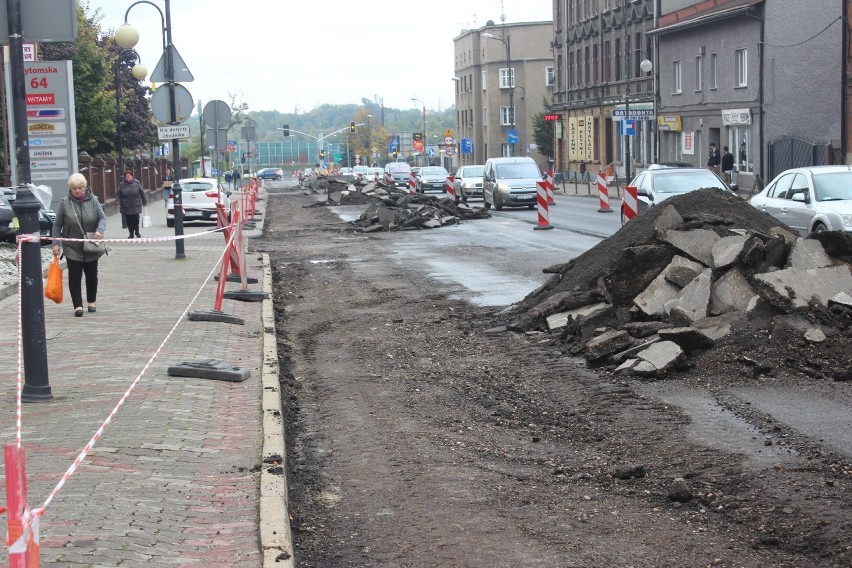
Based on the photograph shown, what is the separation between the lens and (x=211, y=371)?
30.9ft

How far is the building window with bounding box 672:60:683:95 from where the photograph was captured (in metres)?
55.4

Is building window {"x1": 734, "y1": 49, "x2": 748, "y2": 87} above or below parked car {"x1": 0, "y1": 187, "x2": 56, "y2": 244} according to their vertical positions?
above

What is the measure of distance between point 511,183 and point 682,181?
642 inches

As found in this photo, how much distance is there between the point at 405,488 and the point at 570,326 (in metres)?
5.01

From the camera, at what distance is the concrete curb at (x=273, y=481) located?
5121mm

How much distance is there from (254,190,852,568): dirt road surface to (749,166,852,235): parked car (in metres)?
7.59

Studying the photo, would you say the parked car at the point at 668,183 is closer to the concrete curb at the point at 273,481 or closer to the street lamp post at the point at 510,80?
the concrete curb at the point at 273,481

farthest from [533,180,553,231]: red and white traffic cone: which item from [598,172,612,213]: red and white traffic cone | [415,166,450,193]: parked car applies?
[415,166,450,193]: parked car

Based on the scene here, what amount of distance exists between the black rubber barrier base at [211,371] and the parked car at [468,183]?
38.7m

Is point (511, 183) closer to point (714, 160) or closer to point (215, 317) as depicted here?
point (714, 160)

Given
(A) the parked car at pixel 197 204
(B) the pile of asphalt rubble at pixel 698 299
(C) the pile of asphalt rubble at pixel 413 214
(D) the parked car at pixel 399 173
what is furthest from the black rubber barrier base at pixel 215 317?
(D) the parked car at pixel 399 173

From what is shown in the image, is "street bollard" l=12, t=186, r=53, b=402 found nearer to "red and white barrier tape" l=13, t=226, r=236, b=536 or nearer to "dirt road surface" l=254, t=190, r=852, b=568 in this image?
"red and white barrier tape" l=13, t=226, r=236, b=536

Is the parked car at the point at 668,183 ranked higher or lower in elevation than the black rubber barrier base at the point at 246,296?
higher

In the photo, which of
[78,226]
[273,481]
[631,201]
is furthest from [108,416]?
[631,201]
